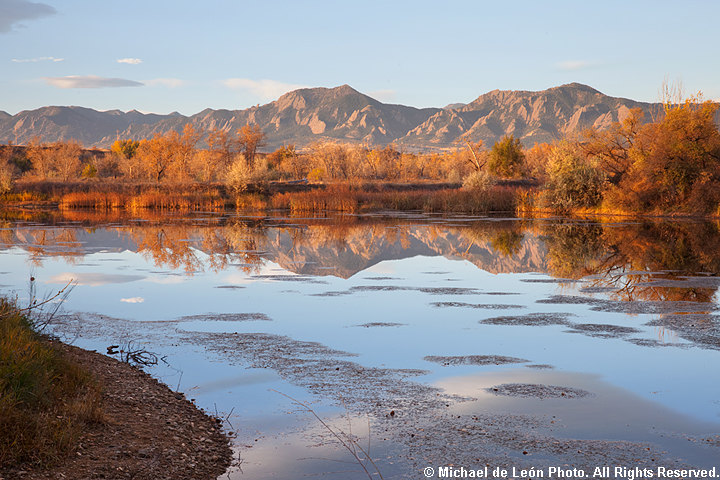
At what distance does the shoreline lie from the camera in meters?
5.16

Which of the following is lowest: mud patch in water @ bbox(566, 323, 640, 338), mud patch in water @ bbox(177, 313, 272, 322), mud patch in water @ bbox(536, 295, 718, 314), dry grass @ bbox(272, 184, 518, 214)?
mud patch in water @ bbox(177, 313, 272, 322)

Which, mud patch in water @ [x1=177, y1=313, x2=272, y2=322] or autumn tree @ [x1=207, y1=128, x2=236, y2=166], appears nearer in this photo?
mud patch in water @ [x1=177, y1=313, x2=272, y2=322]

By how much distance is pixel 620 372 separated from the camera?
8258 millimetres

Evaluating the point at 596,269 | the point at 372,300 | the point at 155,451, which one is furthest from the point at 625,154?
the point at 155,451

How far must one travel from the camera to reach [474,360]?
349 inches

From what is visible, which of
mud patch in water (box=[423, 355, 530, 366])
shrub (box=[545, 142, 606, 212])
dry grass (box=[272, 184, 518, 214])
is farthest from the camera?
dry grass (box=[272, 184, 518, 214])

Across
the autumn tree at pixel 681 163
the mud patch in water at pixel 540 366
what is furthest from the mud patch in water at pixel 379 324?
the autumn tree at pixel 681 163

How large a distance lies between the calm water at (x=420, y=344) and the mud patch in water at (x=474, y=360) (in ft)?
0.15

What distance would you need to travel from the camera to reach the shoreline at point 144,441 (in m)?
5.16

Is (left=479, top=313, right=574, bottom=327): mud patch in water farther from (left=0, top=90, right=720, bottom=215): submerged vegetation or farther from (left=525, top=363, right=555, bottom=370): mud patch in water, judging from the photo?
(left=0, top=90, right=720, bottom=215): submerged vegetation

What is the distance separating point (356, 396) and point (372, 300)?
6.68 m

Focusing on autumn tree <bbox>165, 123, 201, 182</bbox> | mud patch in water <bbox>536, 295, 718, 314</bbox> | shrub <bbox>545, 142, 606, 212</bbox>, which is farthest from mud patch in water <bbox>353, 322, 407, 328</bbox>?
autumn tree <bbox>165, 123, 201, 182</bbox>

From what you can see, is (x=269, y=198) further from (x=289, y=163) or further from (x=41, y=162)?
(x=289, y=163)

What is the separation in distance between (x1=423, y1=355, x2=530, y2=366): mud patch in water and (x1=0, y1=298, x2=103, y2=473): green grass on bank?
4434mm
